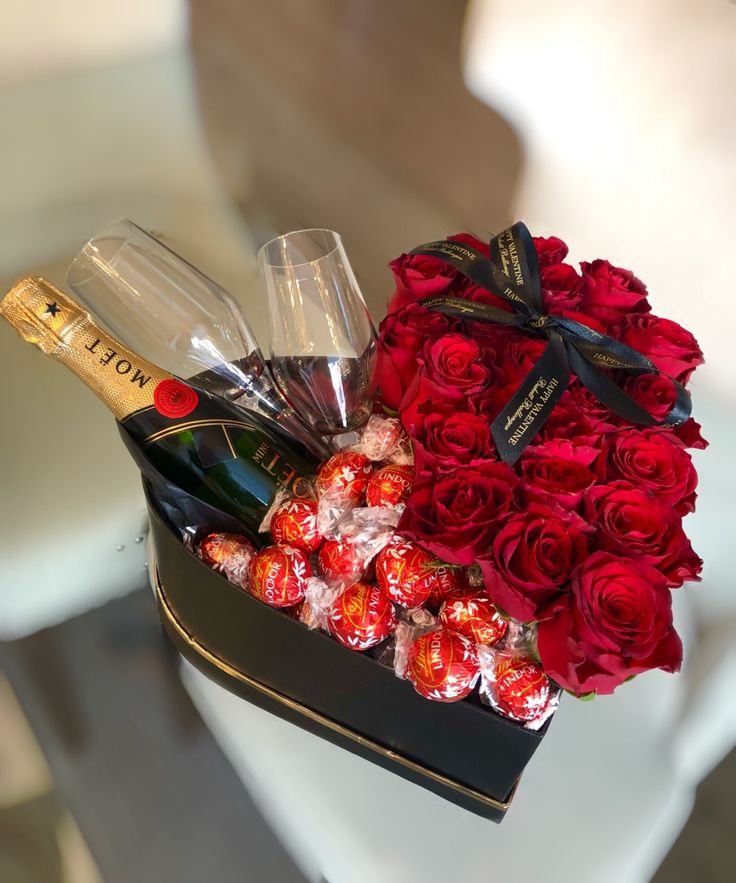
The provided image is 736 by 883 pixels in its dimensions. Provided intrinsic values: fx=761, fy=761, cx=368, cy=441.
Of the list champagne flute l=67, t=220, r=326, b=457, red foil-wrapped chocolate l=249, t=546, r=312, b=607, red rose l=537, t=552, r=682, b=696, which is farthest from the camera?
champagne flute l=67, t=220, r=326, b=457

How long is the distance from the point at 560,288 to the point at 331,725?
35cm

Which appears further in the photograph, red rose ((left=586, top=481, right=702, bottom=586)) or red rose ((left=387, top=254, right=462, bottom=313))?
red rose ((left=387, top=254, right=462, bottom=313))

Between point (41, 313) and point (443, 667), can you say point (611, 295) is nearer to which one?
point (443, 667)

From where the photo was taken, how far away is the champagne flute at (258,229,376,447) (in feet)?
1.90

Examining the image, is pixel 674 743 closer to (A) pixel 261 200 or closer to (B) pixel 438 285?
(B) pixel 438 285

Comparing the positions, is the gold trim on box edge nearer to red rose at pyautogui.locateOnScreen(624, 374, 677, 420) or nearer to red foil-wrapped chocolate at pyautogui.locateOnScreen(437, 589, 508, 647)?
red foil-wrapped chocolate at pyautogui.locateOnScreen(437, 589, 508, 647)

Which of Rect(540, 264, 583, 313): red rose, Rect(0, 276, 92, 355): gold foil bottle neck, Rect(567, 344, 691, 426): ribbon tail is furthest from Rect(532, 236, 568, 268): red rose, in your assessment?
Rect(0, 276, 92, 355): gold foil bottle neck

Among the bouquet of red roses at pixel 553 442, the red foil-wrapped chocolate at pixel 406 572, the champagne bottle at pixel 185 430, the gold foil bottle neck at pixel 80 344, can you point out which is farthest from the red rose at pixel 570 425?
the gold foil bottle neck at pixel 80 344

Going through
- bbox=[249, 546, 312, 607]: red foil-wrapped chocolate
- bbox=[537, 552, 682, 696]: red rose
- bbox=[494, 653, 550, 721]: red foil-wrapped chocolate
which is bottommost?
bbox=[249, 546, 312, 607]: red foil-wrapped chocolate

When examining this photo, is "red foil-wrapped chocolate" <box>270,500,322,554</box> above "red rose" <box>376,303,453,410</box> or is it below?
below

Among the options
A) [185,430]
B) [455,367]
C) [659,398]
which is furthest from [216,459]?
[659,398]

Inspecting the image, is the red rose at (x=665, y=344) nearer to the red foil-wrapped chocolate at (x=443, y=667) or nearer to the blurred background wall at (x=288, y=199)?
the blurred background wall at (x=288, y=199)

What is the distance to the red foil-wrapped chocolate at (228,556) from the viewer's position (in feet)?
1.73

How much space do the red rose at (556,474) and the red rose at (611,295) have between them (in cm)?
14
